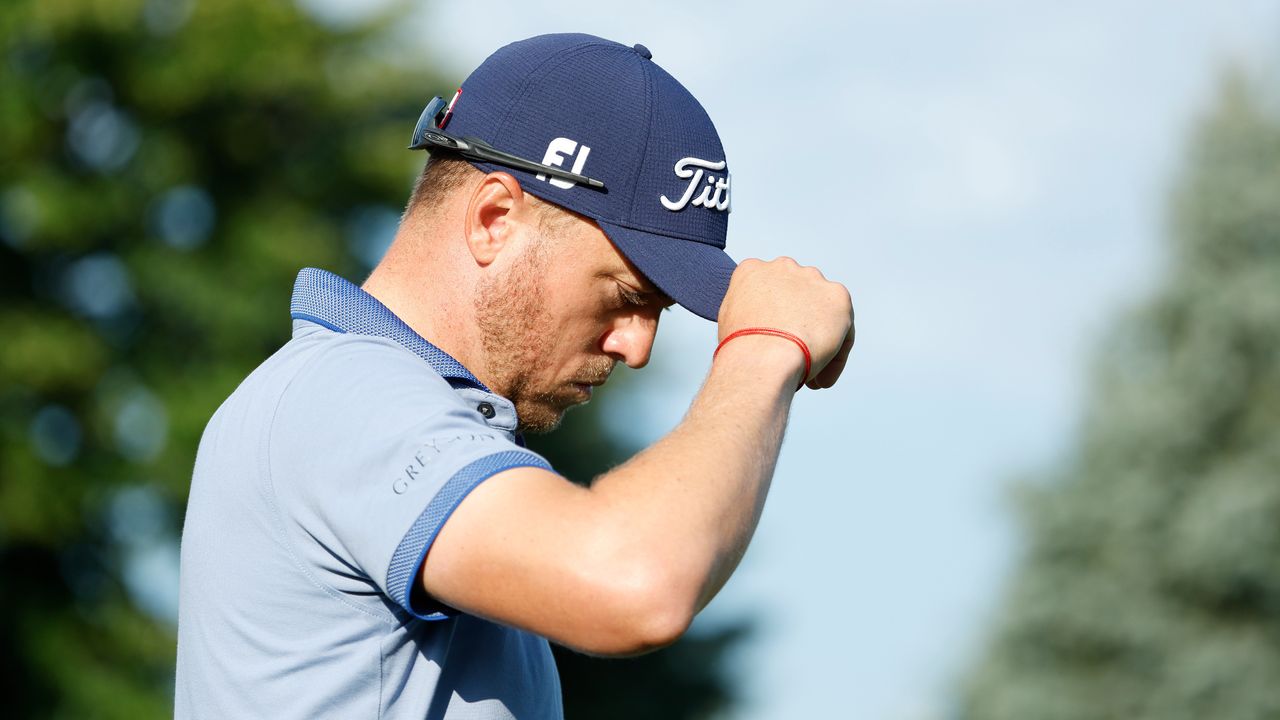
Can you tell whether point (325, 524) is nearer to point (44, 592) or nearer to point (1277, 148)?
point (44, 592)

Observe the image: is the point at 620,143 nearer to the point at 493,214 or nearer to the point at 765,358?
the point at 493,214

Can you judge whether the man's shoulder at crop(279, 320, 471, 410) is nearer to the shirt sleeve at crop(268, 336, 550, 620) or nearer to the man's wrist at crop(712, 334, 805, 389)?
the shirt sleeve at crop(268, 336, 550, 620)

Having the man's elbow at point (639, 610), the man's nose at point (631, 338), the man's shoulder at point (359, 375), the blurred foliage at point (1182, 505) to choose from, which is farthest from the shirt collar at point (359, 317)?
the blurred foliage at point (1182, 505)

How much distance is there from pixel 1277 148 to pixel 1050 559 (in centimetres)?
639

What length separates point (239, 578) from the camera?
2.37m

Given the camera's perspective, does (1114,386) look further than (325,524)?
Yes

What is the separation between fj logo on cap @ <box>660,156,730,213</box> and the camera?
271cm

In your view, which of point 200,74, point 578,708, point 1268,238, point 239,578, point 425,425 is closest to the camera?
point 425,425

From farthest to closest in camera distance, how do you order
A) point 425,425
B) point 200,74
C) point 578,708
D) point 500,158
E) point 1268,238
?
1. point 578,708
2. point 1268,238
3. point 200,74
4. point 500,158
5. point 425,425

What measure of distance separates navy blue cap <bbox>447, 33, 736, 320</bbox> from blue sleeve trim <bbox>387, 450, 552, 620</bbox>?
2.00ft

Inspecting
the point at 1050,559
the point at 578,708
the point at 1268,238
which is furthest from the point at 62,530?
the point at 1268,238

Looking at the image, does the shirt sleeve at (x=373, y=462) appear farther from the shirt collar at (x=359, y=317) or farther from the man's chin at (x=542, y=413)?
the man's chin at (x=542, y=413)

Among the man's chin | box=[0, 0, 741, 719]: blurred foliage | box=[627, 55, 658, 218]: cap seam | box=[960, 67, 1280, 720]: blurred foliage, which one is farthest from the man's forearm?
box=[960, 67, 1280, 720]: blurred foliage

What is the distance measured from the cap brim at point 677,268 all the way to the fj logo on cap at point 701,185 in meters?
0.06
